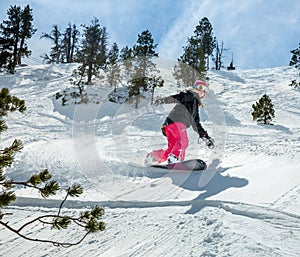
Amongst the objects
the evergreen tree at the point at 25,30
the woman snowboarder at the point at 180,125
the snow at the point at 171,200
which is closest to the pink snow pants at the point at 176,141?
the woman snowboarder at the point at 180,125

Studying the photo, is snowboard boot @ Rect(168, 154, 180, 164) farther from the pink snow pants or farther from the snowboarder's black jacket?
the snowboarder's black jacket

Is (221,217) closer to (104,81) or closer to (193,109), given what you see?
(193,109)

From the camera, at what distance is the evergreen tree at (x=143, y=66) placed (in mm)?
20078

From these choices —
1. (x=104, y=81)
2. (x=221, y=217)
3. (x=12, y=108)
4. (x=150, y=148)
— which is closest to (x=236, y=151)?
(x=150, y=148)

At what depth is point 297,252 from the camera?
2.05m

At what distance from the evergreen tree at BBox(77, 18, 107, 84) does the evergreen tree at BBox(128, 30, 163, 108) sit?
3.26 meters

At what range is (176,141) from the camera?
512 centimetres

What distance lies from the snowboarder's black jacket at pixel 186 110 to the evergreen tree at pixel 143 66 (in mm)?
14691

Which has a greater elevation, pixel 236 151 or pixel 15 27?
pixel 15 27

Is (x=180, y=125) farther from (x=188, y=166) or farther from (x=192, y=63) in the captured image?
(x=192, y=63)

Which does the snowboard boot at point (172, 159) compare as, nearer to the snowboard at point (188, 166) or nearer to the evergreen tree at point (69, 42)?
the snowboard at point (188, 166)

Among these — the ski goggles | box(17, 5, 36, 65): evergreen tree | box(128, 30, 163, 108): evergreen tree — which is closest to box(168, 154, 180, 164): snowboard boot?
the ski goggles

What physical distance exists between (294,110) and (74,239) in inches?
800

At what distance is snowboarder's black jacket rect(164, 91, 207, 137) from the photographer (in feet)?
16.9
